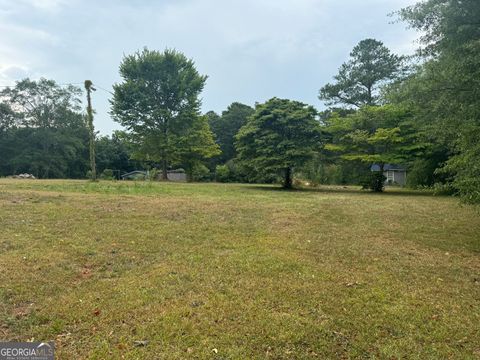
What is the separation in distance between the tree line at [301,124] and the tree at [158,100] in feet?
0.27

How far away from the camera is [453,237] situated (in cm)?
737

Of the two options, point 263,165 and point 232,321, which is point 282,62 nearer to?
point 263,165

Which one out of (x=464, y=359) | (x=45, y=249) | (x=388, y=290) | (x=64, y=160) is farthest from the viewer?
(x=64, y=160)

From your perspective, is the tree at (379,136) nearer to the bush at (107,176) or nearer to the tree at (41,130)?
the bush at (107,176)

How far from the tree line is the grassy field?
2473 mm

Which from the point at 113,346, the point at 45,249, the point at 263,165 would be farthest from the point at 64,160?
the point at 113,346

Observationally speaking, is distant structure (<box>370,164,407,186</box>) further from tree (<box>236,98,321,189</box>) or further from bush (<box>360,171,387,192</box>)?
tree (<box>236,98,321,189</box>)

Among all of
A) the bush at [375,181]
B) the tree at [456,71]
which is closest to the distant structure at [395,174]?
the bush at [375,181]

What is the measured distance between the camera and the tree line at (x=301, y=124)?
259 inches

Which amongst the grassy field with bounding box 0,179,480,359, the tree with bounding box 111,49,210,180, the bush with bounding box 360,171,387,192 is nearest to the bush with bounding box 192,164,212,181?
the tree with bounding box 111,49,210,180

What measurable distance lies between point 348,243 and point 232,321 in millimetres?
3746

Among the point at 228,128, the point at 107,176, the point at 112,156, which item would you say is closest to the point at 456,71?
the point at 107,176

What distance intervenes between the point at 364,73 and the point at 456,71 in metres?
32.5

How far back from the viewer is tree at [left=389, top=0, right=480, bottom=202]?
20.2 feet
